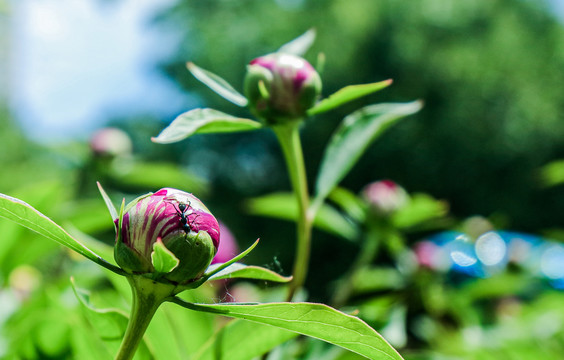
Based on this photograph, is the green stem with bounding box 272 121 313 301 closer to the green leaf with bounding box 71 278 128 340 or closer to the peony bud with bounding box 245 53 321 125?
the peony bud with bounding box 245 53 321 125

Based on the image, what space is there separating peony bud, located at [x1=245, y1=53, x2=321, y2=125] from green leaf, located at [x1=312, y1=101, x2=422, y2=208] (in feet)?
0.24

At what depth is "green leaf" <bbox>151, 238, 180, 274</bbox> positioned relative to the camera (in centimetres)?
27

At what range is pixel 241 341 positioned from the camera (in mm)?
386

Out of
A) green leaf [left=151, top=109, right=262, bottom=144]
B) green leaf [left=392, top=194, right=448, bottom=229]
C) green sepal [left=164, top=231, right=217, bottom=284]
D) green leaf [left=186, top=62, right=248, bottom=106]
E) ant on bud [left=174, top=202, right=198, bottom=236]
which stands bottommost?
green leaf [left=392, top=194, right=448, bottom=229]

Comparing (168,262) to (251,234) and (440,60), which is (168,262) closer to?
(251,234)

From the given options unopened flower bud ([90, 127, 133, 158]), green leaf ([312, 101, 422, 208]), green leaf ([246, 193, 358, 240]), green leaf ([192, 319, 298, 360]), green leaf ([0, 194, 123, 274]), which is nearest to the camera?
green leaf ([0, 194, 123, 274])

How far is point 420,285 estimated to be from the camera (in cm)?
96

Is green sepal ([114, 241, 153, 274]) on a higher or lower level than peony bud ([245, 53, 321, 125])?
lower

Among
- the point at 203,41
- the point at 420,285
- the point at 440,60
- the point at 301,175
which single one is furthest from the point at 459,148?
the point at 301,175

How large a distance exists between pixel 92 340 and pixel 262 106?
21 cm

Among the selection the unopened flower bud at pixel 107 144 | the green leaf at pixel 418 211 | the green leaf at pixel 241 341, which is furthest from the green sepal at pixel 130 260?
the unopened flower bud at pixel 107 144

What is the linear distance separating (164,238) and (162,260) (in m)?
0.02

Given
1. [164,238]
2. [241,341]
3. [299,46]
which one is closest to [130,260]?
[164,238]

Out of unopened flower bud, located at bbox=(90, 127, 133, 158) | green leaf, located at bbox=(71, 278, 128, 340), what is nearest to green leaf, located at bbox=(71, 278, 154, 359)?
green leaf, located at bbox=(71, 278, 128, 340)
